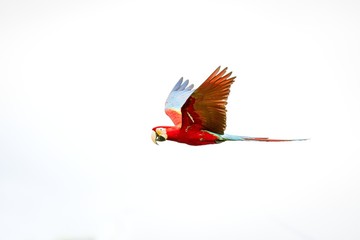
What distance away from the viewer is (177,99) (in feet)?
67.3

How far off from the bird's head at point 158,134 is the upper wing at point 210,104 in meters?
0.52

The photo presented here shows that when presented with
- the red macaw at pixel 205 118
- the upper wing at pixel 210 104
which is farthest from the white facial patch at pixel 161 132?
the upper wing at pixel 210 104

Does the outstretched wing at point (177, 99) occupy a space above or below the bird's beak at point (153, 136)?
above

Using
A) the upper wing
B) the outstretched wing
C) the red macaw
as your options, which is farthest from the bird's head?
the outstretched wing

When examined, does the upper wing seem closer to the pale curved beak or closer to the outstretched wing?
the pale curved beak

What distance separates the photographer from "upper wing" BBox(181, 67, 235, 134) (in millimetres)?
16531

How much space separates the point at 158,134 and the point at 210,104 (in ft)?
5.08

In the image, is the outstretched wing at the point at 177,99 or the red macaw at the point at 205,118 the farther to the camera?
the outstretched wing at the point at 177,99

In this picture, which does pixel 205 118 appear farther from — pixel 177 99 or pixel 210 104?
pixel 177 99

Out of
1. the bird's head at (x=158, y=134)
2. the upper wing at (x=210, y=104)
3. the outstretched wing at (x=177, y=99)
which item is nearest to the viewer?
the upper wing at (x=210, y=104)

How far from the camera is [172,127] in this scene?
17562mm

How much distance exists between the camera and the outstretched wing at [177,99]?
19.5 metres

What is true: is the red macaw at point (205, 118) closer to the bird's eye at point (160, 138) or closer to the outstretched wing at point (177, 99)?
the bird's eye at point (160, 138)

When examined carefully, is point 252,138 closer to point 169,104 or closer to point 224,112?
point 224,112
